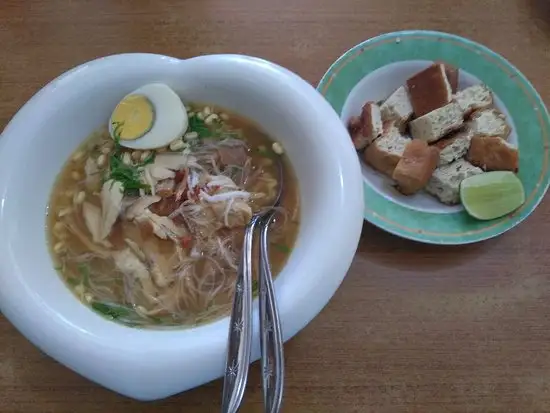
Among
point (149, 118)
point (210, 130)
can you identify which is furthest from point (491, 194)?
point (149, 118)

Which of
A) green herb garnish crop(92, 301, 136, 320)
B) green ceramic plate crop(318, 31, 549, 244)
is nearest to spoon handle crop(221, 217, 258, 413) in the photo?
green herb garnish crop(92, 301, 136, 320)

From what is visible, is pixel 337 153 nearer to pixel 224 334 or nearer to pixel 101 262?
pixel 224 334

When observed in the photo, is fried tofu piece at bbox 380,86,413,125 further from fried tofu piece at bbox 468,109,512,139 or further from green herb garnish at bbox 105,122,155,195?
green herb garnish at bbox 105,122,155,195

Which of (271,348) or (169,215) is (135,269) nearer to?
(169,215)

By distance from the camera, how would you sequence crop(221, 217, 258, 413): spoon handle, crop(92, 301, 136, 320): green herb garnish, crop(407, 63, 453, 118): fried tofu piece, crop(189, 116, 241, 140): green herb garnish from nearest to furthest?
crop(221, 217, 258, 413): spoon handle < crop(92, 301, 136, 320): green herb garnish < crop(189, 116, 241, 140): green herb garnish < crop(407, 63, 453, 118): fried tofu piece

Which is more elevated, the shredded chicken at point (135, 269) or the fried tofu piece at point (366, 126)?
the fried tofu piece at point (366, 126)

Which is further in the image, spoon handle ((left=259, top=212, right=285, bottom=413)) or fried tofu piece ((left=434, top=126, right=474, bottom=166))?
fried tofu piece ((left=434, top=126, right=474, bottom=166))

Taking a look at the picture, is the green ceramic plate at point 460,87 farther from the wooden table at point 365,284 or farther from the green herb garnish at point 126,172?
the green herb garnish at point 126,172

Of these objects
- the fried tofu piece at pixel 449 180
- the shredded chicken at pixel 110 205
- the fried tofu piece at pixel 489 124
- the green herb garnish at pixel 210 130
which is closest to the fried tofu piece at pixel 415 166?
the fried tofu piece at pixel 449 180
